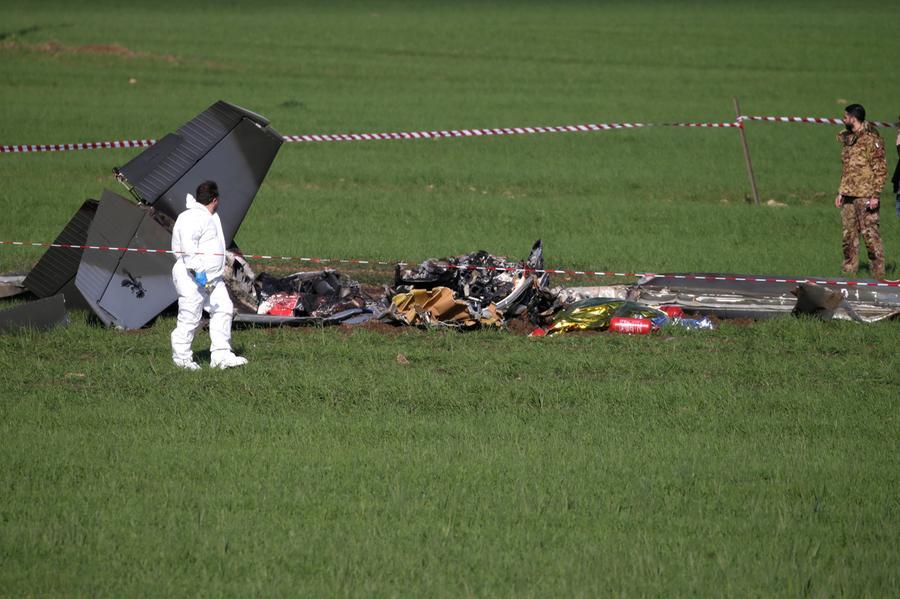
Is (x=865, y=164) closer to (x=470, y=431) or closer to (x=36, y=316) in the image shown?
(x=470, y=431)

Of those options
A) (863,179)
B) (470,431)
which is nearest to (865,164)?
(863,179)

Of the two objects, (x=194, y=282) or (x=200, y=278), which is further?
(x=194, y=282)

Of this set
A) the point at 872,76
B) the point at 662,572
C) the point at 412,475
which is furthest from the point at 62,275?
the point at 872,76

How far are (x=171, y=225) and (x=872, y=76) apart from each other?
35.1 meters

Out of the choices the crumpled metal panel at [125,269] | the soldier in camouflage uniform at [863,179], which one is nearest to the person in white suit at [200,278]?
the crumpled metal panel at [125,269]

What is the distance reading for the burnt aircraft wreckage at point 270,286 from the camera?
13.1 meters

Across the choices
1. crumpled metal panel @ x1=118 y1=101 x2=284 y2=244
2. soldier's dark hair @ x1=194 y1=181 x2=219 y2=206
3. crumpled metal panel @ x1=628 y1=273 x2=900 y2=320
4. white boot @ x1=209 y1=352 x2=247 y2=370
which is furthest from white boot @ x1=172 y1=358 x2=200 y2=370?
crumpled metal panel @ x1=628 y1=273 x2=900 y2=320

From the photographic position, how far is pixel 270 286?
14305 millimetres

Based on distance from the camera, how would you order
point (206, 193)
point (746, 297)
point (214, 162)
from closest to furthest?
point (206, 193)
point (214, 162)
point (746, 297)

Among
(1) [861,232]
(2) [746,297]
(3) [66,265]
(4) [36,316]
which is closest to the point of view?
(4) [36,316]

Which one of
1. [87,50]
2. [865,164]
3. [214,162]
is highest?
[87,50]

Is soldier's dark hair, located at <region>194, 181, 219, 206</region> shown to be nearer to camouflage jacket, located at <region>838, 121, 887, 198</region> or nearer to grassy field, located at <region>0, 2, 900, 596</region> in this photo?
grassy field, located at <region>0, 2, 900, 596</region>

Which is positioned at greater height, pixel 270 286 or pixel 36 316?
pixel 270 286

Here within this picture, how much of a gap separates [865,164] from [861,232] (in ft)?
3.21
